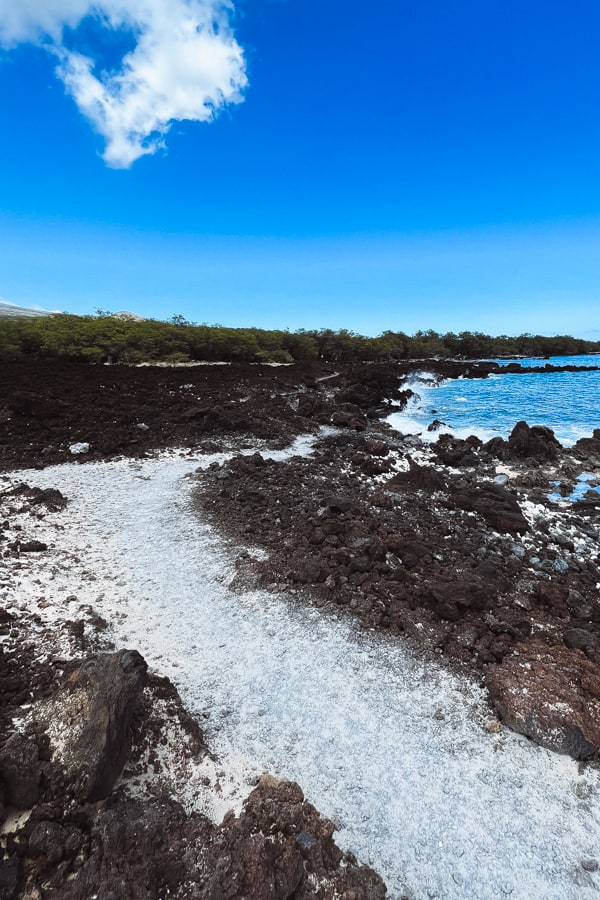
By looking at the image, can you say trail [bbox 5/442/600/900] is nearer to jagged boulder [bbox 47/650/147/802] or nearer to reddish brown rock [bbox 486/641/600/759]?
reddish brown rock [bbox 486/641/600/759]

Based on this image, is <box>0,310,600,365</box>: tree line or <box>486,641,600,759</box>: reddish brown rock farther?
<box>0,310,600,365</box>: tree line

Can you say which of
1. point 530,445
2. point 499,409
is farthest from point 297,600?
point 499,409

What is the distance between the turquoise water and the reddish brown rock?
44.4ft

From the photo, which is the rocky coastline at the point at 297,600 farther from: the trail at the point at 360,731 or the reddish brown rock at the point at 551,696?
the trail at the point at 360,731

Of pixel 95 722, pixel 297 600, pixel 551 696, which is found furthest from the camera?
pixel 297 600

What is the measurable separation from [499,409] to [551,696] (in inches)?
904

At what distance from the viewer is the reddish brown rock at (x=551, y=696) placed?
3.86m

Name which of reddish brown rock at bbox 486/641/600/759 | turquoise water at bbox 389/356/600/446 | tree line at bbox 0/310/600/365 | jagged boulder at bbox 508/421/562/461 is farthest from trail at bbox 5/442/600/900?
tree line at bbox 0/310/600/365

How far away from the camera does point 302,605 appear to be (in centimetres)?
587

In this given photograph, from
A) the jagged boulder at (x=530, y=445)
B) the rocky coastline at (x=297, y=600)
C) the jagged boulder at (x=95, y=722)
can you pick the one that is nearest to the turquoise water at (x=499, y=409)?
the jagged boulder at (x=530, y=445)

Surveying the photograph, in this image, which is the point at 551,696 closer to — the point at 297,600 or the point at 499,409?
the point at 297,600

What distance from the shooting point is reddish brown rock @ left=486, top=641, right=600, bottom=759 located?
386cm

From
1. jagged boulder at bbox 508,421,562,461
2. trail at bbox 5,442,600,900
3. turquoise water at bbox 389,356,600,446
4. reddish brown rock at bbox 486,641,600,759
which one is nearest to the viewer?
trail at bbox 5,442,600,900

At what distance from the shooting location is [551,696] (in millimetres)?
4168
